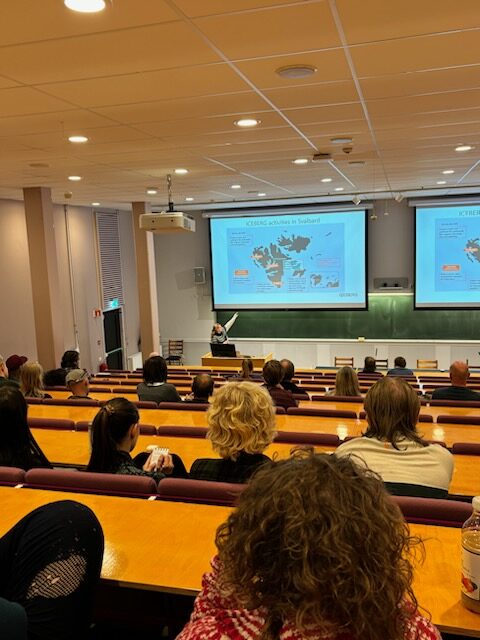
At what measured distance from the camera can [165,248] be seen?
17.2 meters

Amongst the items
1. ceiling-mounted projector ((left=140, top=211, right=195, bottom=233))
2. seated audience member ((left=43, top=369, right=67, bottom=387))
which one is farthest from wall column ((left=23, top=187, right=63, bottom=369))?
ceiling-mounted projector ((left=140, top=211, right=195, bottom=233))

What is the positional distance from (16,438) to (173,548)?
1.54 m

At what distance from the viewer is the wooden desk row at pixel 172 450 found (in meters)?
3.22

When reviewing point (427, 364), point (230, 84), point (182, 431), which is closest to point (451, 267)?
point (427, 364)

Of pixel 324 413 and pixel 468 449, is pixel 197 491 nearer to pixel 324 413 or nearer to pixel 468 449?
pixel 468 449

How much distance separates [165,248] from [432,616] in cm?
1614

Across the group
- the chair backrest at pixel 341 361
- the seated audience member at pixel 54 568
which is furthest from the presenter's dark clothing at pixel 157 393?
the chair backrest at pixel 341 361

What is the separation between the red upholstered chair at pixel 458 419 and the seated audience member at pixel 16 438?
337 centimetres

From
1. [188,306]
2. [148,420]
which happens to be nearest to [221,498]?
[148,420]

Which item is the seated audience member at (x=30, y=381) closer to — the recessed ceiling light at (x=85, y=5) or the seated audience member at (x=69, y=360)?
the seated audience member at (x=69, y=360)

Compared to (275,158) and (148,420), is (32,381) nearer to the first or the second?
(148,420)

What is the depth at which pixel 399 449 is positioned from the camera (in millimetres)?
2721

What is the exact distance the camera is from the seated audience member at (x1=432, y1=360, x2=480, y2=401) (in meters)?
5.94

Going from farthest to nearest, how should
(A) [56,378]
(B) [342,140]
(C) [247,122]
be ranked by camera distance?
(A) [56,378] < (B) [342,140] < (C) [247,122]
